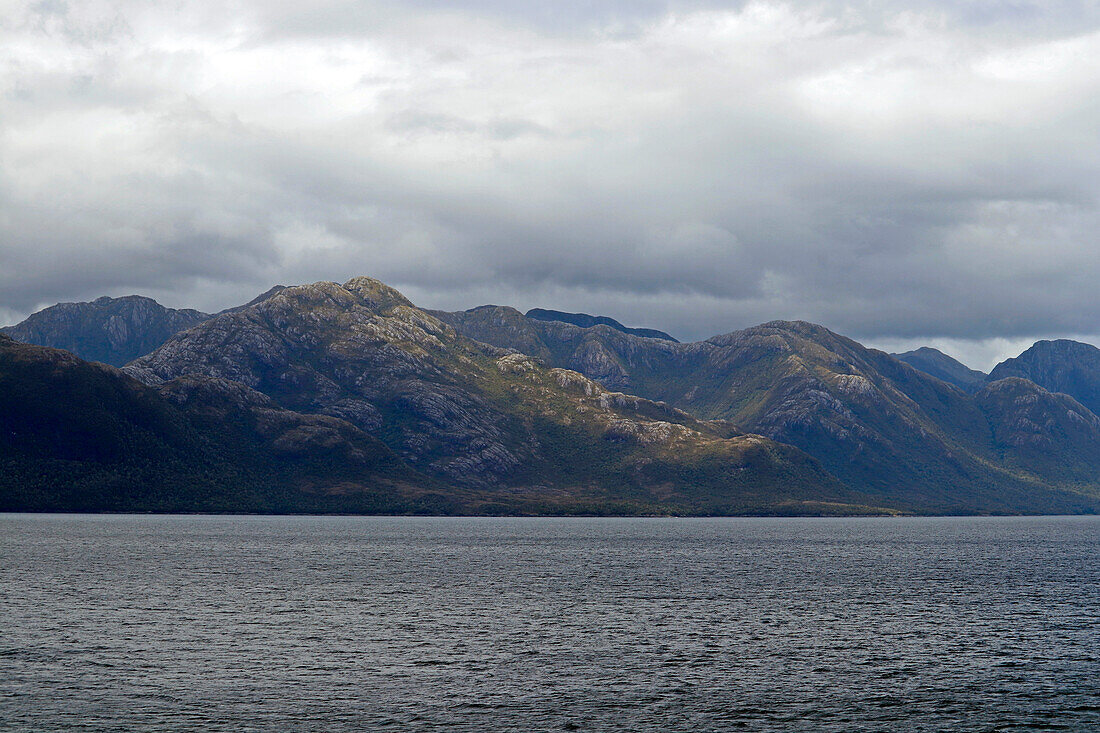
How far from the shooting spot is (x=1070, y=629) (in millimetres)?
111875

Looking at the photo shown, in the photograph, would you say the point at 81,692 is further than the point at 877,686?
No

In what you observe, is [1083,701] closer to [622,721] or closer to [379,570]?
[622,721]

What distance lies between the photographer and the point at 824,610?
426 feet

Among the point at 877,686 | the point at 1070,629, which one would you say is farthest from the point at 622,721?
the point at 1070,629

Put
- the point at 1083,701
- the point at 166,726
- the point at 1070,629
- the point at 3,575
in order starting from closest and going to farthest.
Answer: the point at 166,726
the point at 1083,701
the point at 1070,629
the point at 3,575

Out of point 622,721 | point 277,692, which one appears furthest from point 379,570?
point 622,721

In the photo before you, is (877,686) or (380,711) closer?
(380,711)

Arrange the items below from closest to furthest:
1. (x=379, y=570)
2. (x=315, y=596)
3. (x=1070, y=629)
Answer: (x=1070, y=629), (x=315, y=596), (x=379, y=570)

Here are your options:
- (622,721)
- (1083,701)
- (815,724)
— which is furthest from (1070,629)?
(622,721)

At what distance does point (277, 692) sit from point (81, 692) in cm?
1416

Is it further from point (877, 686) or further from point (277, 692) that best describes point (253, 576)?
point (877, 686)

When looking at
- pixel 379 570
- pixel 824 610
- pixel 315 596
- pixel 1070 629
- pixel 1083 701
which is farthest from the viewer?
pixel 379 570

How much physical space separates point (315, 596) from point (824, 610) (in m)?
70.9

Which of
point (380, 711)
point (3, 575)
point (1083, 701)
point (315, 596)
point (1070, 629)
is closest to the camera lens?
point (380, 711)
